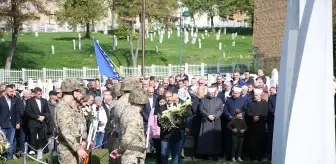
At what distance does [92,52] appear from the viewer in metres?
52.6

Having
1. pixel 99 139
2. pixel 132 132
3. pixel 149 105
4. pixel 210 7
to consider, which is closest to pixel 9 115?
pixel 99 139

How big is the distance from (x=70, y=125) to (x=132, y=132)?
1.15m

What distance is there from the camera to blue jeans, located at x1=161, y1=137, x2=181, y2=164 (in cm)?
1488

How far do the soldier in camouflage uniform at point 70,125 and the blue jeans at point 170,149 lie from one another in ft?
13.3

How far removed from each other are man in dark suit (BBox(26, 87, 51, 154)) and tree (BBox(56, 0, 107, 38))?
117ft

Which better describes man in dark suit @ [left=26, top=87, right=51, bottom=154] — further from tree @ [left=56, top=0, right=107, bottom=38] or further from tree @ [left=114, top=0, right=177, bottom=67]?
tree @ [left=56, top=0, right=107, bottom=38]

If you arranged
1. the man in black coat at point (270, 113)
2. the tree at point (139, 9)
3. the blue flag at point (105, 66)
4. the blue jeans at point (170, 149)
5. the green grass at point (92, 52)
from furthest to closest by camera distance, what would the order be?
the green grass at point (92, 52), the tree at point (139, 9), the blue flag at point (105, 66), the man in black coat at point (270, 113), the blue jeans at point (170, 149)

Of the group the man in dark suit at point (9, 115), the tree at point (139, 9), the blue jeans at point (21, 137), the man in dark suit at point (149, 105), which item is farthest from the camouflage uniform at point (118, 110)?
the tree at point (139, 9)

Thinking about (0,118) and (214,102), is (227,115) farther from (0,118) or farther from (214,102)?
(0,118)

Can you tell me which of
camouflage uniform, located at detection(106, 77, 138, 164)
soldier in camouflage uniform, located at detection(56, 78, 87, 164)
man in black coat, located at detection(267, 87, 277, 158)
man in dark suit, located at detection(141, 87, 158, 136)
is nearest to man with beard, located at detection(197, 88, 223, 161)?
man in black coat, located at detection(267, 87, 277, 158)

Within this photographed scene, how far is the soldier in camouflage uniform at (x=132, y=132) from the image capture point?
10.1m

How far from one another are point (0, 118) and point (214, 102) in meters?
5.38

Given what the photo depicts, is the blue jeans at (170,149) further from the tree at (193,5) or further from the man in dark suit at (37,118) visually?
the tree at (193,5)

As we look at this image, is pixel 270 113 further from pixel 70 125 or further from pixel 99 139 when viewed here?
pixel 70 125
